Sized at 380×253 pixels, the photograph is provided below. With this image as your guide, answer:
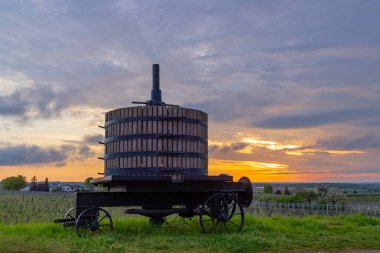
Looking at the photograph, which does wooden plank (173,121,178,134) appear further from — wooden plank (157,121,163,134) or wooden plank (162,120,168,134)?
wooden plank (157,121,163,134)

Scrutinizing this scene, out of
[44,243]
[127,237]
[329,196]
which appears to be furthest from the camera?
[329,196]

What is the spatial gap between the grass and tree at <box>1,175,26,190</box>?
113415 mm

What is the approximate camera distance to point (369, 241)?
13.0 m

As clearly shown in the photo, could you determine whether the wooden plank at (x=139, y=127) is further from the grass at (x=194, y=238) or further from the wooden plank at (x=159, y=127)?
the grass at (x=194, y=238)

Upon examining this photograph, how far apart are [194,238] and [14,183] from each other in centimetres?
11765

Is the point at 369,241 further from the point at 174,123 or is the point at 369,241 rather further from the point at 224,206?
the point at 174,123

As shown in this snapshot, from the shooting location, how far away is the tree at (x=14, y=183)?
4683 inches

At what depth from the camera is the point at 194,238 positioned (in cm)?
1239

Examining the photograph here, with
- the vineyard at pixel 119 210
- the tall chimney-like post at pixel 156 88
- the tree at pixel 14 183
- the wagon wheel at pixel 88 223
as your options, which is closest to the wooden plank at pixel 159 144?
the tall chimney-like post at pixel 156 88

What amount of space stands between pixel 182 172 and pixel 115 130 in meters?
2.60

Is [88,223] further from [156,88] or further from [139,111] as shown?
[156,88]

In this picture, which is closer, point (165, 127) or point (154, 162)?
point (154, 162)

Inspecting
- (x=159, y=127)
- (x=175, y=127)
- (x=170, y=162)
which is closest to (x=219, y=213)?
(x=170, y=162)

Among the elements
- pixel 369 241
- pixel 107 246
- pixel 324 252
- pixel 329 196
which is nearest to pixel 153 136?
pixel 107 246
